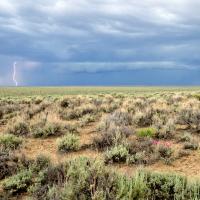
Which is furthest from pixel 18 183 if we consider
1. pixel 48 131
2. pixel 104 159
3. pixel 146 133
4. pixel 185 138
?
pixel 48 131

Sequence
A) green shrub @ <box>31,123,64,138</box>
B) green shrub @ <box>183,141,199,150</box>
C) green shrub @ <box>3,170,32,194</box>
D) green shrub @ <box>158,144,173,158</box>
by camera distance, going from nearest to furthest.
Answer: green shrub @ <box>3,170,32,194</box> → green shrub @ <box>158,144,173,158</box> → green shrub @ <box>183,141,199,150</box> → green shrub @ <box>31,123,64,138</box>

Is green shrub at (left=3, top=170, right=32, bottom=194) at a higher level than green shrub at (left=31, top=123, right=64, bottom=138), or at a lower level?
lower

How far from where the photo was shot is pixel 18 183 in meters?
8.84

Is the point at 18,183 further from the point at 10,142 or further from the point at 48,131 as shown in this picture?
the point at 48,131

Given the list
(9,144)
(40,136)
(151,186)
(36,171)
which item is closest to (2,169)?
(36,171)

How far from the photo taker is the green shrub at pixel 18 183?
28.9ft

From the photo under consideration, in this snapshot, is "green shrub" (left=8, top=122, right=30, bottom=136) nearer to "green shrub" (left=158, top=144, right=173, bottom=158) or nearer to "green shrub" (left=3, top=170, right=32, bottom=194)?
"green shrub" (left=158, top=144, right=173, bottom=158)

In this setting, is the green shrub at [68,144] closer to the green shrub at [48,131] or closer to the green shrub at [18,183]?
the green shrub at [48,131]

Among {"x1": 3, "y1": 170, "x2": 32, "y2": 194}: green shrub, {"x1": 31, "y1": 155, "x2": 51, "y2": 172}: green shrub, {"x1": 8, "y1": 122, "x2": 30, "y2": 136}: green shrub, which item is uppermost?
{"x1": 8, "y1": 122, "x2": 30, "y2": 136}: green shrub

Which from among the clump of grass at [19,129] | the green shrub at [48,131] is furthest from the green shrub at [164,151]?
the clump of grass at [19,129]

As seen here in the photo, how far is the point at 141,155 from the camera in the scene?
36.8ft

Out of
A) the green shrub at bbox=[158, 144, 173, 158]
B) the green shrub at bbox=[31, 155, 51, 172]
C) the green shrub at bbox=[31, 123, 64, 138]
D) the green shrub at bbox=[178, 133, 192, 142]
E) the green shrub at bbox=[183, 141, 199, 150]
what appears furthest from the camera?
the green shrub at bbox=[31, 123, 64, 138]

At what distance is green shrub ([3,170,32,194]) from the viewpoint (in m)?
8.80

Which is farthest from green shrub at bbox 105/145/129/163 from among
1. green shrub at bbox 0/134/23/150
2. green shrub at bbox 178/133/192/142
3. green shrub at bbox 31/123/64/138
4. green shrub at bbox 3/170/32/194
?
green shrub at bbox 31/123/64/138
